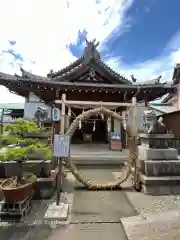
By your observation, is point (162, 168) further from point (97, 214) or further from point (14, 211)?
point (14, 211)

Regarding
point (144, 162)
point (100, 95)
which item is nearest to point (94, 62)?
point (100, 95)

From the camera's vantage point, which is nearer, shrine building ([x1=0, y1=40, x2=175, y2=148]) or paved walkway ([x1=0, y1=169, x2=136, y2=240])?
paved walkway ([x1=0, y1=169, x2=136, y2=240])

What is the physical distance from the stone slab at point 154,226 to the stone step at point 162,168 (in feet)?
4.74

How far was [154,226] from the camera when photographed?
329 cm

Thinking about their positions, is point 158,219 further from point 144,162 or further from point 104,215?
point 144,162

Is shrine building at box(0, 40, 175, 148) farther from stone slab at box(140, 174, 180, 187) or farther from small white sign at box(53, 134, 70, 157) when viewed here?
small white sign at box(53, 134, 70, 157)

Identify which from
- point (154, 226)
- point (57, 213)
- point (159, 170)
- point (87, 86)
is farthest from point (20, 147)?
point (87, 86)

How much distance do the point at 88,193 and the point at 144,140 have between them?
102 inches

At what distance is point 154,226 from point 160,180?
2.07 meters

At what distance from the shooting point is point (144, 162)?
5371 mm

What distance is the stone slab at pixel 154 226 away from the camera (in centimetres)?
299

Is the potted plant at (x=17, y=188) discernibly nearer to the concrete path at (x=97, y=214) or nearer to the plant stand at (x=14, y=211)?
the plant stand at (x=14, y=211)

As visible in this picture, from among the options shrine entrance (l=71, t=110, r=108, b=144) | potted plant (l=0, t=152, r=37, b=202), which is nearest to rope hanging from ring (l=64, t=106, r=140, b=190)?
potted plant (l=0, t=152, r=37, b=202)

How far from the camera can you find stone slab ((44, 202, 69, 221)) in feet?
11.8
